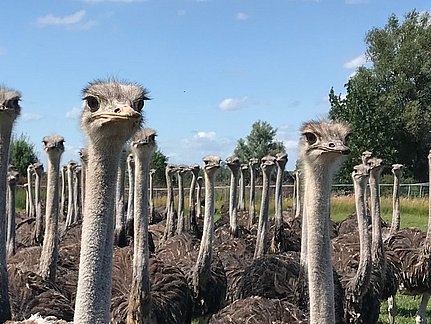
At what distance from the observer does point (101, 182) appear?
10.4 feet

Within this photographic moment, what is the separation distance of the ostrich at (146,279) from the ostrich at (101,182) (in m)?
2.27

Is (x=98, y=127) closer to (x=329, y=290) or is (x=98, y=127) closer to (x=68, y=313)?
(x=329, y=290)

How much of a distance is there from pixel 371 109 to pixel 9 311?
114 ft

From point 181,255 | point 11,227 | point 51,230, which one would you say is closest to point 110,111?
point 51,230

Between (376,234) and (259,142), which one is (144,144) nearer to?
(376,234)

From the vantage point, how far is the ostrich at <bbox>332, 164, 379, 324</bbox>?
602 cm

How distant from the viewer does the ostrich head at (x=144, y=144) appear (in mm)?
5773

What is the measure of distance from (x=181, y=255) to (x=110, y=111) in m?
4.70

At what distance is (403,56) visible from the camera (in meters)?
37.8

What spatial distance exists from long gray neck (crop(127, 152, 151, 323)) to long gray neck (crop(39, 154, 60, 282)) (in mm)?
708

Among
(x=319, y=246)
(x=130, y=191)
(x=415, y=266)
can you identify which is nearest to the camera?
(x=319, y=246)

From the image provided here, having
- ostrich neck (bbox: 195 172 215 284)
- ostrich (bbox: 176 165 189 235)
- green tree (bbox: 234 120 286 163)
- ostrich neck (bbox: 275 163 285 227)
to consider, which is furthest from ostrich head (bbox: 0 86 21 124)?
green tree (bbox: 234 120 286 163)

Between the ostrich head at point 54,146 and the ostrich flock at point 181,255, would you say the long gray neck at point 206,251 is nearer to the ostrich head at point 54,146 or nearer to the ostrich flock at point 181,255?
the ostrich flock at point 181,255

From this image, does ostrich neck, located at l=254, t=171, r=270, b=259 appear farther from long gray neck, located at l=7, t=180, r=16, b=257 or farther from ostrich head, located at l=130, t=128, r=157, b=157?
ostrich head, located at l=130, t=128, r=157, b=157
